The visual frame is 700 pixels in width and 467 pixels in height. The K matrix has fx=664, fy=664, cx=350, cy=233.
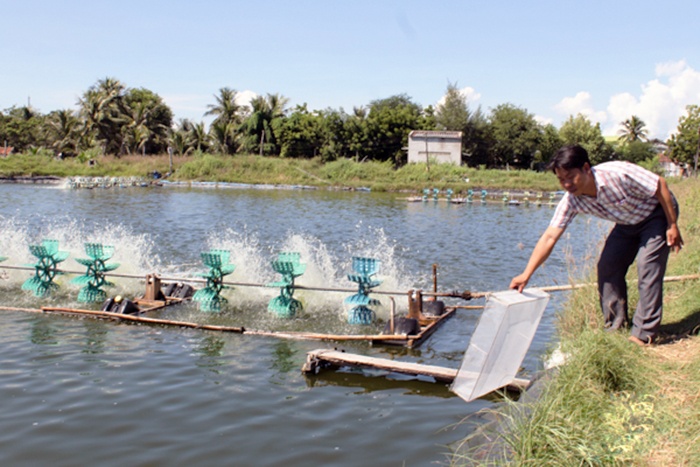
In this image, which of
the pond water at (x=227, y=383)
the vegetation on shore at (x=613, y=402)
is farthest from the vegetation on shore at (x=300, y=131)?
the vegetation on shore at (x=613, y=402)

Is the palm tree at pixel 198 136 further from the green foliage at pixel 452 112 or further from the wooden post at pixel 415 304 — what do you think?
the wooden post at pixel 415 304

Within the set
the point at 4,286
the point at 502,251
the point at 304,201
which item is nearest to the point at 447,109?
the point at 304,201

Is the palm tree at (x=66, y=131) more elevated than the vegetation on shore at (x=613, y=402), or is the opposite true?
the palm tree at (x=66, y=131)

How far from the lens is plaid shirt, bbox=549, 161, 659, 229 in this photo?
527cm

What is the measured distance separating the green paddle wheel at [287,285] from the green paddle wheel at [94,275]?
338cm

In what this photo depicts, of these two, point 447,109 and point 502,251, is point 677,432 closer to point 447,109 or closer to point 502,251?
point 502,251

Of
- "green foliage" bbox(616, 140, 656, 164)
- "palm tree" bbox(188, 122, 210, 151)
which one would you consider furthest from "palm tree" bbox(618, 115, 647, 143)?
"palm tree" bbox(188, 122, 210, 151)

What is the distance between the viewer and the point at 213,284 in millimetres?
11445

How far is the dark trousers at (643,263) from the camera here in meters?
5.46

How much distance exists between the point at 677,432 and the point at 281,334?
6090 mm

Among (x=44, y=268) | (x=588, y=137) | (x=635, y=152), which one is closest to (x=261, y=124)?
(x=588, y=137)

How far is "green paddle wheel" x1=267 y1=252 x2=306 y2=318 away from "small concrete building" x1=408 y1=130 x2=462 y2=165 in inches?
1877

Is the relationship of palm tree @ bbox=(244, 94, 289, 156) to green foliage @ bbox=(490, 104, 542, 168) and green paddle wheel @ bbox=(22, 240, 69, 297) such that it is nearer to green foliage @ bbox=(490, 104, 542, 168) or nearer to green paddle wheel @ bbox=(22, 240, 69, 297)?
green foliage @ bbox=(490, 104, 542, 168)

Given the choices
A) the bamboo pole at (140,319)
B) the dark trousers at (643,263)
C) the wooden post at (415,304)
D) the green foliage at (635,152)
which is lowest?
the bamboo pole at (140,319)
